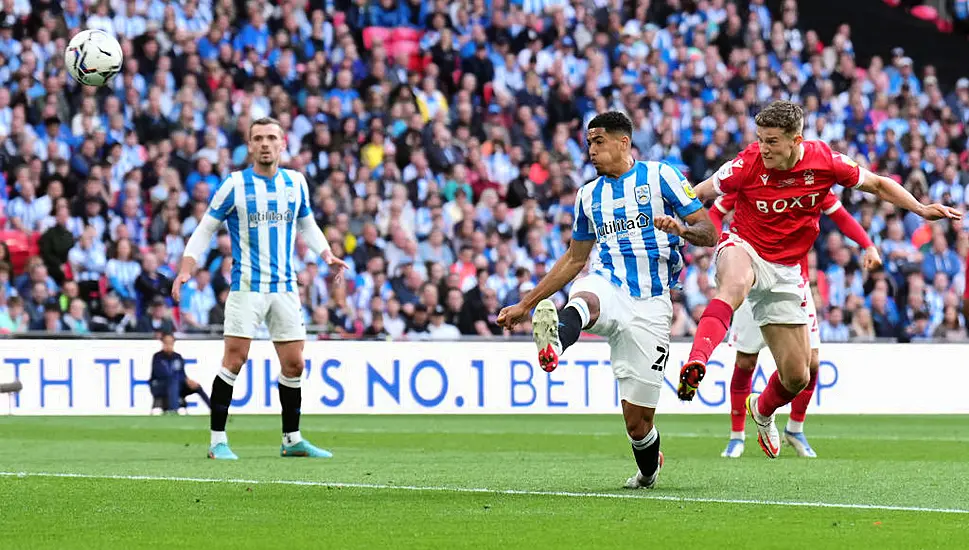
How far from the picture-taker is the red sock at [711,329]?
8.00 m

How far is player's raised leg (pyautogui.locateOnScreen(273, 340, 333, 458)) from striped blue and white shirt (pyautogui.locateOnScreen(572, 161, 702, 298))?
12.4 ft

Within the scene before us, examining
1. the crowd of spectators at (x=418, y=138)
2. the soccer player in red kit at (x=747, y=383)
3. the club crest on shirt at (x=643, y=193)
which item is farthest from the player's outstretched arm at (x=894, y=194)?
the crowd of spectators at (x=418, y=138)

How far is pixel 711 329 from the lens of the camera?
8.43 m

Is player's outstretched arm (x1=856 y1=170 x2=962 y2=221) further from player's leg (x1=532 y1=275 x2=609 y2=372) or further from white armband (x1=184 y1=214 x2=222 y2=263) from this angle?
white armband (x1=184 y1=214 x2=222 y2=263)

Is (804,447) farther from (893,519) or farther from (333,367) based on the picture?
(333,367)

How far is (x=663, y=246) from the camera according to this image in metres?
8.62

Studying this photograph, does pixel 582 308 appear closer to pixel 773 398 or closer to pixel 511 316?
pixel 511 316

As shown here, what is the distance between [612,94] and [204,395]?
363 inches

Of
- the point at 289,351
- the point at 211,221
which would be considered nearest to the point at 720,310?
the point at 289,351

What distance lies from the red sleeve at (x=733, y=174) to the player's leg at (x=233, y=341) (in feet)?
12.3

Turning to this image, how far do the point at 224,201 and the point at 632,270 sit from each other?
13.5 feet

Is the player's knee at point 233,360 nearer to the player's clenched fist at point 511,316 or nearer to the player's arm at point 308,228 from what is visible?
the player's arm at point 308,228

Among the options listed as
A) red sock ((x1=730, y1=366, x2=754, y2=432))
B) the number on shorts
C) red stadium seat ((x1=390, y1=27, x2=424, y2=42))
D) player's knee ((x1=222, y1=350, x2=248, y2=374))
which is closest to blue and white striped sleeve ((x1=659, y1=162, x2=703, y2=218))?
the number on shorts

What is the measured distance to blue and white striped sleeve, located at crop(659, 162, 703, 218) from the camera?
28.2 feet
